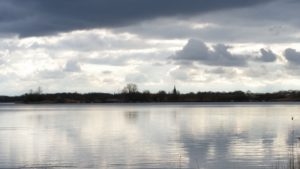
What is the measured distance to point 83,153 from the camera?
31609 mm

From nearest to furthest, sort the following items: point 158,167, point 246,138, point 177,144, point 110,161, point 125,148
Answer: point 158,167 < point 110,161 < point 125,148 < point 177,144 < point 246,138

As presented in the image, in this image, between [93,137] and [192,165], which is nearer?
[192,165]

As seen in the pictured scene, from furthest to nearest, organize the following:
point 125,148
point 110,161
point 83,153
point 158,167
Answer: point 125,148 < point 83,153 < point 110,161 < point 158,167

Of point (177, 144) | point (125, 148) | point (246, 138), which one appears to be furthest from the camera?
point (246, 138)

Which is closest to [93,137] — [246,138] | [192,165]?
[246,138]

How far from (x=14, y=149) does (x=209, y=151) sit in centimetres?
1246

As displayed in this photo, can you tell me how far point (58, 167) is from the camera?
84.9 feet

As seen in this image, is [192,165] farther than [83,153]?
No

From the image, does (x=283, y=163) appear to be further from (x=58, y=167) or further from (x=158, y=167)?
(x=58, y=167)

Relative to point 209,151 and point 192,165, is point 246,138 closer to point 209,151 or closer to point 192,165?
point 209,151

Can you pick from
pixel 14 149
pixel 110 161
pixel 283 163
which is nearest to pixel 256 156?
pixel 283 163

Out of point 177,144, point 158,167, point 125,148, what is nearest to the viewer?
point 158,167

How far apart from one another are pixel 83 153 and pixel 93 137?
11534mm

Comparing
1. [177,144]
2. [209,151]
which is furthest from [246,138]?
[209,151]
